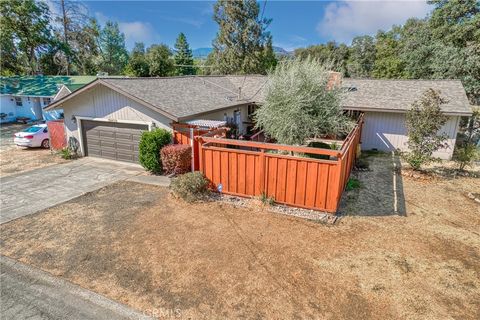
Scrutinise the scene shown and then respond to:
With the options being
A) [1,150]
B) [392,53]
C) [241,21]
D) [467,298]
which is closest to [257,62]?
[241,21]

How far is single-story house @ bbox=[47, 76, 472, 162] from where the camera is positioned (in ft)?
41.8

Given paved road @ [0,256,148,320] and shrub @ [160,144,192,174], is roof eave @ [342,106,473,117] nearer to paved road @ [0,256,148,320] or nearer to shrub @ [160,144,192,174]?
shrub @ [160,144,192,174]

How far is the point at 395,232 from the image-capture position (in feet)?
24.6

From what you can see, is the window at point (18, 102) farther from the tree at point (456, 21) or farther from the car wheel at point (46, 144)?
the tree at point (456, 21)

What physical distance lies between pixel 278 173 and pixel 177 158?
4486 millimetres

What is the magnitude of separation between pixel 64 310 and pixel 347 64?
55.8m

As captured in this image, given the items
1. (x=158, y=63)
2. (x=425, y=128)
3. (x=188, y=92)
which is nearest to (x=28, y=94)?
(x=158, y=63)

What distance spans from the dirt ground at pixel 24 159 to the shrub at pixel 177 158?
6.89 m

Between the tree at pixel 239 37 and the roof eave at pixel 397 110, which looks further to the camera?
the tree at pixel 239 37

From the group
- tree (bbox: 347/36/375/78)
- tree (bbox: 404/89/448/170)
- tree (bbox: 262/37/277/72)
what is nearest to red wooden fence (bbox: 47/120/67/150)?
tree (bbox: 404/89/448/170)

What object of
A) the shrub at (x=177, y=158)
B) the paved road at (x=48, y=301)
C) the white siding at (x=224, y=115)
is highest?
the white siding at (x=224, y=115)

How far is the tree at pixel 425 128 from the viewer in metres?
11.6

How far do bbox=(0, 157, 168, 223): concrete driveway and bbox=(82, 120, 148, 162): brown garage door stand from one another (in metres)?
0.44

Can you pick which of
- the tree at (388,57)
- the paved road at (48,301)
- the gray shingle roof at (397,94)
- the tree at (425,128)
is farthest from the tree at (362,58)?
the paved road at (48,301)
